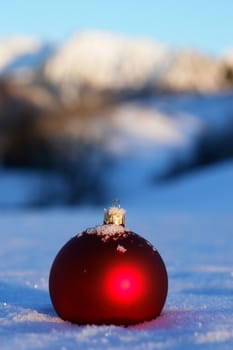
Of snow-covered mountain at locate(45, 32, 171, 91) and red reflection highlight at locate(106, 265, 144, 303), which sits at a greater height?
snow-covered mountain at locate(45, 32, 171, 91)

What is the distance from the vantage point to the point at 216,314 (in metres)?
2.91

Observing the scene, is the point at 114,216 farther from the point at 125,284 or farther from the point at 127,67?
the point at 127,67

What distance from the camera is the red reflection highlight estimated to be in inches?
103

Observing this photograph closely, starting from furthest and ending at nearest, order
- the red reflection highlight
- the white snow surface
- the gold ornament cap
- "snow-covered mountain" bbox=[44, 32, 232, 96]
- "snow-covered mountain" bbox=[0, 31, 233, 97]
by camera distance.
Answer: "snow-covered mountain" bbox=[44, 32, 232, 96] < "snow-covered mountain" bbox=[0, 31, 233, 97] < the gold ornament cap < the red reflection highlight < the white snow surface

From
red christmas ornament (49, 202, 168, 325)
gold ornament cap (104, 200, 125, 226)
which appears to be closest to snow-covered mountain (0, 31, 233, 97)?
gold ornament cap (104, 200, 125, 226)

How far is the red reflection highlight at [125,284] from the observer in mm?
2619

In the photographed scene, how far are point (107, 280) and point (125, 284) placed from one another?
69mm

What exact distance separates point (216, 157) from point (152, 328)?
76.8 feet

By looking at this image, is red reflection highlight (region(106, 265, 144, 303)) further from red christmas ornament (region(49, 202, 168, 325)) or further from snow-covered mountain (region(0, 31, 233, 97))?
snow-covered mountain (region(0, 31, 233, 97))

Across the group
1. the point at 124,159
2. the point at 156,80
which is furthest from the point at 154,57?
the point at 124,159

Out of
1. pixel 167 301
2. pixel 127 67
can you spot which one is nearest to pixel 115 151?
pixel 167 301

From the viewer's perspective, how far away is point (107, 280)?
262 centimetres

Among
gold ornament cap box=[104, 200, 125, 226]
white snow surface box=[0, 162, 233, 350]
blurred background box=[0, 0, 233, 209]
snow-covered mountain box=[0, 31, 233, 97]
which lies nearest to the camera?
white snow surface box=[0, 162, 233, 350]

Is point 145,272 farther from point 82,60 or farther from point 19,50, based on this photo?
point 19,50
